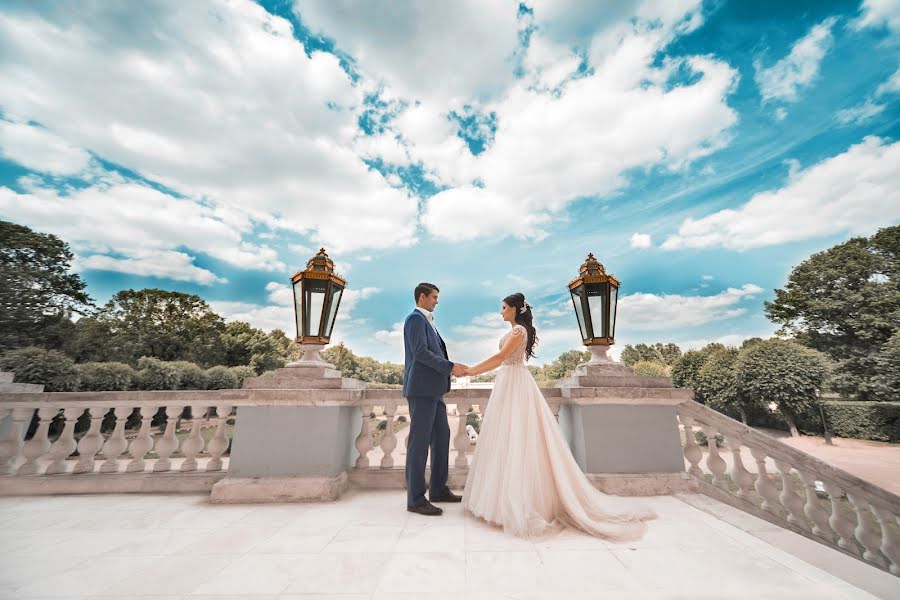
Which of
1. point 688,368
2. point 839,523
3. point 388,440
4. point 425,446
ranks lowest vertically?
point 839,523

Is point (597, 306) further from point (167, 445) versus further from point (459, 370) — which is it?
point (167, 445)

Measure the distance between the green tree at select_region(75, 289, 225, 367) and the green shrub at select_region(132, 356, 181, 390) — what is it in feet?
30.6

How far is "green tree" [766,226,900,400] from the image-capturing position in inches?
846

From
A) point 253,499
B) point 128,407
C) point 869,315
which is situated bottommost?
point 253,499

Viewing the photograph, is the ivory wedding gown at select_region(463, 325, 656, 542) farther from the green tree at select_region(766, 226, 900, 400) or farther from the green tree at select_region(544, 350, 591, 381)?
the green tree at select_region(544, 350, 591, 381)

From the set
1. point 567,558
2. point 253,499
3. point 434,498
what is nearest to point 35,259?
point 253,499

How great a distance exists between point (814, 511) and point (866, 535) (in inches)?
22.4

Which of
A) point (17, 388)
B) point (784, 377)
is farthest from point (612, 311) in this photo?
point (784, 377)

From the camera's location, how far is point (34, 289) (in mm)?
20016

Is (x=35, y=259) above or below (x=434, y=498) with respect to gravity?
above

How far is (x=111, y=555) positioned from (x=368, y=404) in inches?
86.2

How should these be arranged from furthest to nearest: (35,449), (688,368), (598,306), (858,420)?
(688,368), (858,420), (598,306), (35,449)

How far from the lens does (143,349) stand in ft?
86.6

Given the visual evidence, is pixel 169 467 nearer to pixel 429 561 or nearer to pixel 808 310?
pixel 429 561
